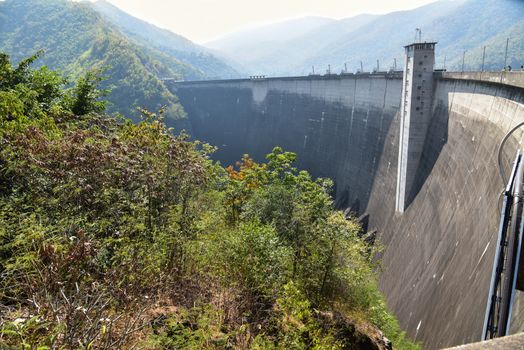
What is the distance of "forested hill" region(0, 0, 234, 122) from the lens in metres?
76.9

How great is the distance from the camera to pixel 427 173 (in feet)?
70.6

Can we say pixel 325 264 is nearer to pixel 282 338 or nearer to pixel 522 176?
pixel 282 338

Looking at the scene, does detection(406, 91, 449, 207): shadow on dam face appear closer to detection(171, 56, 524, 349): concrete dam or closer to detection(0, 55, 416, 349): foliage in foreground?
detection(171, 56, 524, 349): concrete dam

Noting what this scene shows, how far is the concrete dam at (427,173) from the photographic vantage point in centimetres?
1241

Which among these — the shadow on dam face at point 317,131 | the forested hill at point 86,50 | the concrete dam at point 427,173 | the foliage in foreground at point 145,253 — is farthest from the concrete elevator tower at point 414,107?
the forested hill at point 86,50

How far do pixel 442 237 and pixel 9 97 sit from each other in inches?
561

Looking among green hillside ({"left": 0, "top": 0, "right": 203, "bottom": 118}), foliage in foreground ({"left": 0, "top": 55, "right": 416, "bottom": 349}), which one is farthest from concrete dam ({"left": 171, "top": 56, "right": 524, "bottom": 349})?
green hillside ({"left": 0, "top": 0, "right": 203, "bottom": 118})

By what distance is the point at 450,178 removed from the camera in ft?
59.7

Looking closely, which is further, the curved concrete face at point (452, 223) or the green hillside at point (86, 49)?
the green hillside at point (86, 49)

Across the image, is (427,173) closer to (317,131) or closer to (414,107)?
(414,107)

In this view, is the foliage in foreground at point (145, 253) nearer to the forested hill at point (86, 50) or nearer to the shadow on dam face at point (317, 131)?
the shadow on dam face at point (317, 131)

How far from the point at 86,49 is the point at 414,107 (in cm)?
9376

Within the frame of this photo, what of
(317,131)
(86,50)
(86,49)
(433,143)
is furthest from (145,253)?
(86,49)

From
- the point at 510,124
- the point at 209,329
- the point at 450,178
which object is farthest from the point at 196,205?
the point at 450,178
